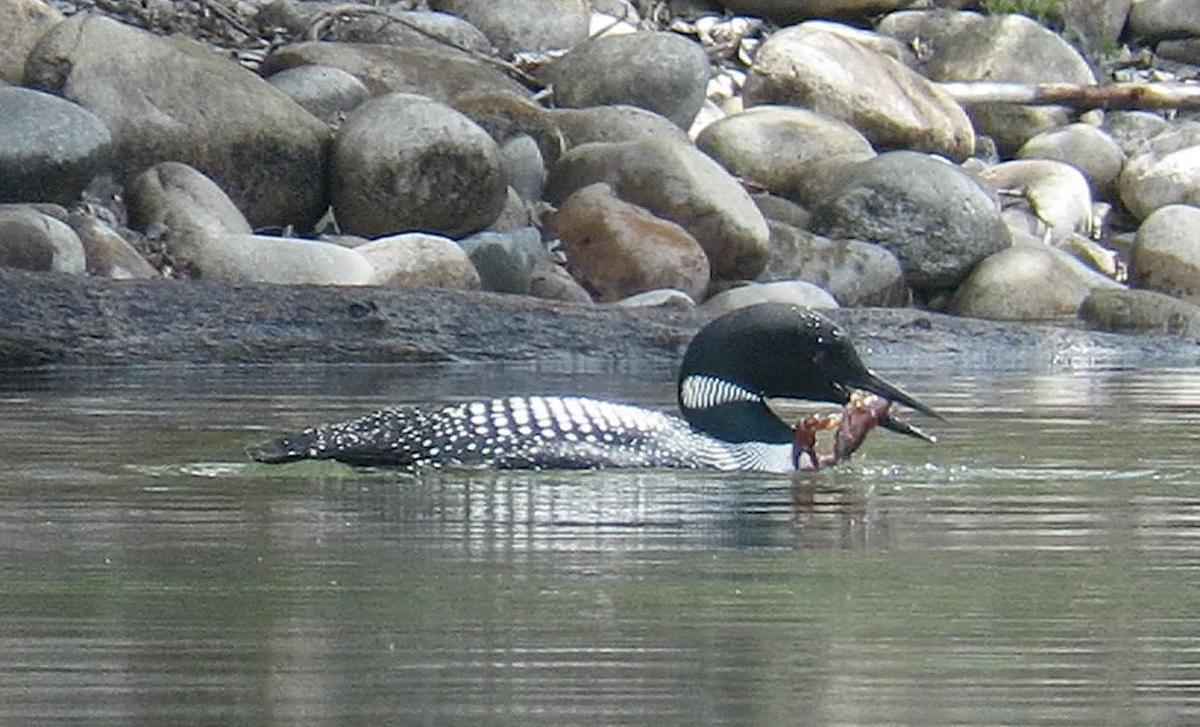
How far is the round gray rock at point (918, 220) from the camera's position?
22172mm

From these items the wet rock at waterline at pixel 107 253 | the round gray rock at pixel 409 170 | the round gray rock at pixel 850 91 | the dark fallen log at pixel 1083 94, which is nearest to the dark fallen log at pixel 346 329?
the wet rock at waterline at pixel 107 253

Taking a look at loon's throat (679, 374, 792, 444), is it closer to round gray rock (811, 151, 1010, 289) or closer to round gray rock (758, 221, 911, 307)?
round gray rock (758, 221, 911, 307)

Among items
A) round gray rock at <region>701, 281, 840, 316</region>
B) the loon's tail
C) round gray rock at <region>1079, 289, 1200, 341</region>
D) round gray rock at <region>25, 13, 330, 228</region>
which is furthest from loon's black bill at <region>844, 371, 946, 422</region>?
round gray rock at <region>25, 13, 330, 228</region>

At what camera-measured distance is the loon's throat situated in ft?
28.1

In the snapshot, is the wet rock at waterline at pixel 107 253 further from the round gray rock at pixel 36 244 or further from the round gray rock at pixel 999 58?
the round gray rock at pixel 999 58

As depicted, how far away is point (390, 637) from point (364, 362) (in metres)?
9.87

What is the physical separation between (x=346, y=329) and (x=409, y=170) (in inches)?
181

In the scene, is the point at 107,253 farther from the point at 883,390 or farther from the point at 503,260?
the point at 883,390

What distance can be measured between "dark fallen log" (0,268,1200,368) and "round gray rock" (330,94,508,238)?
3721 millimetres

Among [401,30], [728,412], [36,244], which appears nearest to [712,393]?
[728,412]

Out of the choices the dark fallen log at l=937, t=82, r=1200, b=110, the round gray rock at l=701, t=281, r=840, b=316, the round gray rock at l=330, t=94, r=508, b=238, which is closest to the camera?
the round gray rock at l=701, t=281, r=840, b=316

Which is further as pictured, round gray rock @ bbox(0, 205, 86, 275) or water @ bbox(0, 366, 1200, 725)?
round gray rock @ bbox(0, 205, 86, 275)

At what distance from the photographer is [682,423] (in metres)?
8.58

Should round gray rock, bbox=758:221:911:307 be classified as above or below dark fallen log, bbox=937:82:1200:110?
below
